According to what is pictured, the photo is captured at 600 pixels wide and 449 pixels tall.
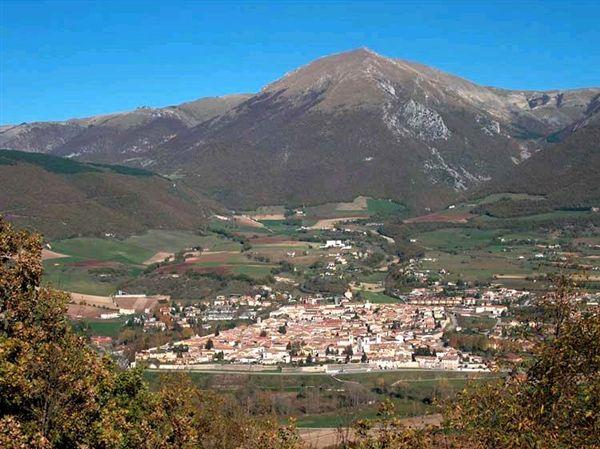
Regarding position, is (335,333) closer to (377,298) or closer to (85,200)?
(377,298)

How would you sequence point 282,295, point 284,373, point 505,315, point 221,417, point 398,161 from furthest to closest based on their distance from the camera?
point 398,161, point 282,295, point 505,315, point 284,373, point 221,417

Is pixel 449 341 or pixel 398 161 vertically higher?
pixel 398 161

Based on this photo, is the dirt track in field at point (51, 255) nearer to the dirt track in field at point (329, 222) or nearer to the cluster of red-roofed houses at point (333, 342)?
the cluster of red-roofed houses at point (333, 342)

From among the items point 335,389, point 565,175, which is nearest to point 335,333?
point 335,389

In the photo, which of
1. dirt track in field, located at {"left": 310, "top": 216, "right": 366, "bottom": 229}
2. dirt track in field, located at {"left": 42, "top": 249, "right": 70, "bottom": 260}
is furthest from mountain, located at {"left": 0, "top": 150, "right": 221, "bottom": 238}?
dirt track in field, located at {"left": 310, "top": 216, "right": 366, "bottom": 229}

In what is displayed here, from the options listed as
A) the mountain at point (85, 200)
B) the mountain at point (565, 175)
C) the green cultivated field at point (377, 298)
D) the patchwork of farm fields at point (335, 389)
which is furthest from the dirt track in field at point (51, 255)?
the mountain at point (565, 175)

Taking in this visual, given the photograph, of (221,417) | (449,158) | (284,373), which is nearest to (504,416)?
(221,417)

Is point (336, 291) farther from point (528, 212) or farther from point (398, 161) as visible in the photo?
point (398, 161)

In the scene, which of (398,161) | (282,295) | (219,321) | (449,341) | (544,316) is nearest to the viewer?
(544,316)

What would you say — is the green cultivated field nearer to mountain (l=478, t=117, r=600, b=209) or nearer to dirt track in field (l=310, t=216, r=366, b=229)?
dirt track in field (l=310, t=216, r=366, b=229)
